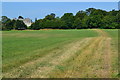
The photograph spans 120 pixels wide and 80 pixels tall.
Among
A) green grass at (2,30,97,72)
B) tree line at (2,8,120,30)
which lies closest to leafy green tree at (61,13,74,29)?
tree line at (2,8,120,30)

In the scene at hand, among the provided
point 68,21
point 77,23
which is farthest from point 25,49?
point 68,21

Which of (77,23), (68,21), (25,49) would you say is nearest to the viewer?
(25,49)

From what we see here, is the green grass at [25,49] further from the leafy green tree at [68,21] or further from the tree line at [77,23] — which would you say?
the leafy green tree at [68,21]

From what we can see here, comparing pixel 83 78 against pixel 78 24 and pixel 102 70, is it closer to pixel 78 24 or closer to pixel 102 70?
pixel 102 70

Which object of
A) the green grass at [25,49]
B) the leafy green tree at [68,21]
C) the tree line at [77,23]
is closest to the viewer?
the green grass at [25,49]

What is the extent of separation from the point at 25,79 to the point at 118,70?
3.62 metres

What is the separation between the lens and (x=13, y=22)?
349 feet

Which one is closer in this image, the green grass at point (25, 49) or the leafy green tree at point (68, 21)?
the green grass at point (25, 49)

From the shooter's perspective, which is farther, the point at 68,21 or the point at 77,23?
the point at 68,21

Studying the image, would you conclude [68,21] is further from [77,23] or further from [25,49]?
[25,49]

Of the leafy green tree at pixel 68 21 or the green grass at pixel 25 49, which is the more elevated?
the leafy green tree at pixel 68 21

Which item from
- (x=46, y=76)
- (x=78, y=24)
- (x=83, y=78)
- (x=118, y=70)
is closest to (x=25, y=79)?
(x=46, y=76)

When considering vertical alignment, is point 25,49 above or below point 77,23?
below

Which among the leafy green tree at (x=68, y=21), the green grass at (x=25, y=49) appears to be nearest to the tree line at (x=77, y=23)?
the leafy green tree at (x=68, y=21)
